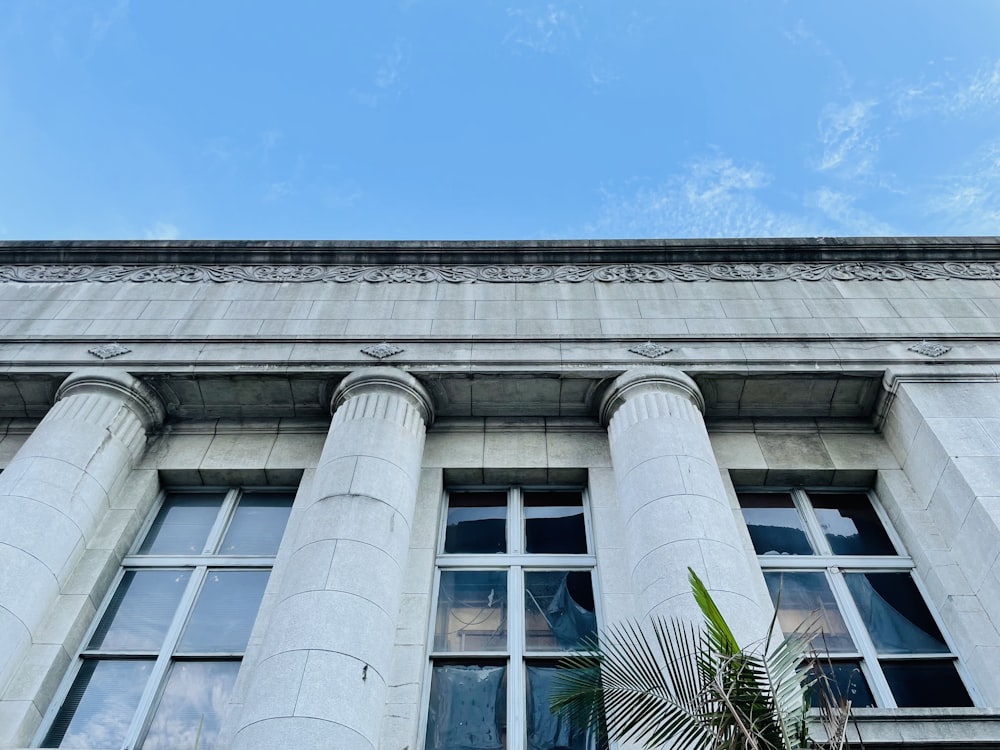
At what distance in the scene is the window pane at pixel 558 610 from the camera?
30.0 ft

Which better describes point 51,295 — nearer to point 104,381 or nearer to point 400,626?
point 104,381

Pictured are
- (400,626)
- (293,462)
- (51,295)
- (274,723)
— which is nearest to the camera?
(274,723)

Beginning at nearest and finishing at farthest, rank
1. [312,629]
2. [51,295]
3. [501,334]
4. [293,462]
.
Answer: [312,629], [293,462], [501,334], [51,295]

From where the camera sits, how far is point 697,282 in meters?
13.6

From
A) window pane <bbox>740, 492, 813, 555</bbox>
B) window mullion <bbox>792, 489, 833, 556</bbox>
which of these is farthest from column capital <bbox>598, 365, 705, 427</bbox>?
window mullion <bbox>792, 489, 833, 556</bbox>

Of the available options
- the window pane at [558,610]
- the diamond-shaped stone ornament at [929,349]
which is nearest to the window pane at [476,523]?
the window pane at [558,610]

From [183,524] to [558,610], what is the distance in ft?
16.8

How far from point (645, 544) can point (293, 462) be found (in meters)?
5.05

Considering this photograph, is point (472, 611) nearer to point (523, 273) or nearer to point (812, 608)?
point (812, 608)

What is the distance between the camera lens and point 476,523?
35.2 feet

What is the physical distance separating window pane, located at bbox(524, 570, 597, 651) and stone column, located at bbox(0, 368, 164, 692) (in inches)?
210

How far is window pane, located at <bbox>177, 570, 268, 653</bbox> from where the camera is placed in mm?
9219

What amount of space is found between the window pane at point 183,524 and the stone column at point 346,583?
140 centimetres

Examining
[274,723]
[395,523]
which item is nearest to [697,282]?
[395,523]
